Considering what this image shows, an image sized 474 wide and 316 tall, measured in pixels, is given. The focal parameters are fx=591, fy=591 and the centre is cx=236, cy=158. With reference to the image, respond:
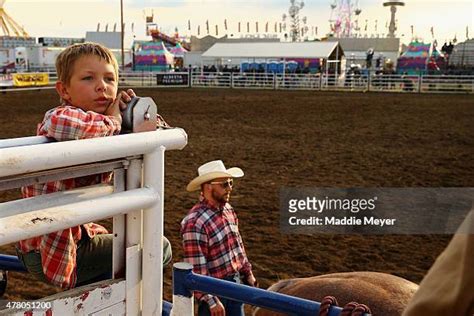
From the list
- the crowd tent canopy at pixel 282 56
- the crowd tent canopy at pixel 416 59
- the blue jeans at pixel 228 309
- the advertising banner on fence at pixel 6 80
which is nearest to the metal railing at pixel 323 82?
the advertising banner on fence at pixel 6 80

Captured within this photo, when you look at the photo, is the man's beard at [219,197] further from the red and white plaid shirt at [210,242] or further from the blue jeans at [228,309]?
the blue jeans at [228,309]

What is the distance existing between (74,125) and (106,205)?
253mm

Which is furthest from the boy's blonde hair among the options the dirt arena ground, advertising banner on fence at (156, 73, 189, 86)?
advertising banner on fence at (156, 73, 189, 86)

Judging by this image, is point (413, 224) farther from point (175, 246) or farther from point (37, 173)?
point (37, 173)

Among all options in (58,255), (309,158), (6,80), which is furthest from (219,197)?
(6,80)

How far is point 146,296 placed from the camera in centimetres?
152

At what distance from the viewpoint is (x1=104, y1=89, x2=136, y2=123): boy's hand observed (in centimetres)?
163

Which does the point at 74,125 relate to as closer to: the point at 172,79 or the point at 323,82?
the point at 323,82

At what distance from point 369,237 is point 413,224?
0.63 m

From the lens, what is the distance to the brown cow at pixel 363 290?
2.31 meters

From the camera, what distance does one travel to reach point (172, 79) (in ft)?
101

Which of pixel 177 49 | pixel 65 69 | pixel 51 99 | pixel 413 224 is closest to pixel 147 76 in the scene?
pixel 51 99

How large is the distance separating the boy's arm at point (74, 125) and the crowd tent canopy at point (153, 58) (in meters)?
40.3

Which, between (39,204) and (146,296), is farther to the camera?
(146,296)
